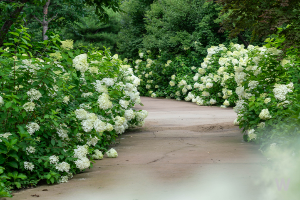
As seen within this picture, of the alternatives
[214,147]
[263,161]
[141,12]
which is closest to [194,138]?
[214,147]

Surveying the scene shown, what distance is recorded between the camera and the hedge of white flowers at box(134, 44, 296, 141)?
524cm

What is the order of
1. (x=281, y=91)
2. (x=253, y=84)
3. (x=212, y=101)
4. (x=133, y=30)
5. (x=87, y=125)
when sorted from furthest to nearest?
(x=133, y=30)
(x=212, y=101)
(x=253, y=84)
(x=281, y=91)
(x=87, y=125)

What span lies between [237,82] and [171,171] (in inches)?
98.7

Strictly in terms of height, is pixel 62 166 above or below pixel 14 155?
below

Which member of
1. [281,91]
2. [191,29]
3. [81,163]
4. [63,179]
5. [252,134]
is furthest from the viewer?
[191,29]

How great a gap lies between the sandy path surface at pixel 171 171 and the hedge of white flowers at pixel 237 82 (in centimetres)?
65

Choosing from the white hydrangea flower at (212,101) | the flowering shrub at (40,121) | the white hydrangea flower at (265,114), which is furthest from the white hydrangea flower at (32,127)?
the white hydrangea flower at (212,101)

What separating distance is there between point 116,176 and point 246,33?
11.9 meters

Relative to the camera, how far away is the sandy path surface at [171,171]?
349cm

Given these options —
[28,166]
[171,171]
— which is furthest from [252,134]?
[28,166]

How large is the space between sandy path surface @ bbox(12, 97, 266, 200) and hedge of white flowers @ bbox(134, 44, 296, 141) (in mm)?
653

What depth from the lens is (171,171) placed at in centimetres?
433

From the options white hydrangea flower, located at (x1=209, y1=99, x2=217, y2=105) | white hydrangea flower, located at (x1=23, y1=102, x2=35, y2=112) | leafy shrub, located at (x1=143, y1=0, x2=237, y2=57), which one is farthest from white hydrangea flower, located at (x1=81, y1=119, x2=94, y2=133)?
leafy shrub, located at (x1=143, y1=0, x2=237, y2=57)

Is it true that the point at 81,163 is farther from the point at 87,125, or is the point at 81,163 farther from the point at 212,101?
the point at 212,101
